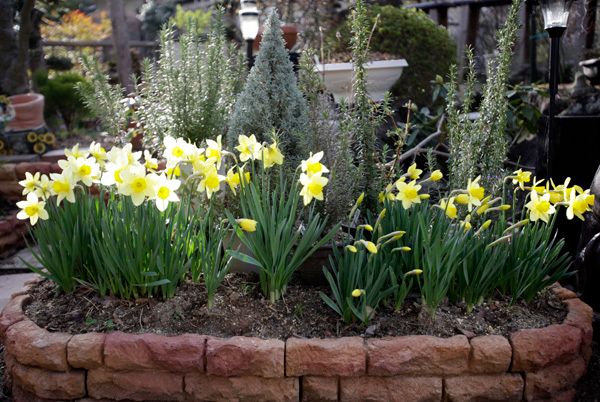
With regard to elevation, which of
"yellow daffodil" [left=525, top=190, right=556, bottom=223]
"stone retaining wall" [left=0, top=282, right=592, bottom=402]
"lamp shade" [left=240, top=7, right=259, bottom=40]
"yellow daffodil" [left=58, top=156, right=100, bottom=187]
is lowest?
"stone retaining wall" [left=0, top=282, right=592, bottom=402]

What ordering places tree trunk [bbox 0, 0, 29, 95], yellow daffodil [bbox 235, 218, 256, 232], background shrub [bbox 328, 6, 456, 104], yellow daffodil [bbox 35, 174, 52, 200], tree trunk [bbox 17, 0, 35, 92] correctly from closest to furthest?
yellow daffodil [bbox 235, 218, 256, 232], yellow daffodil [bbox 35, 174, 52, 200], background shrub [bbox 328, 6, 456, 104], tree trunk [bbox 0, 0, 29, 95], tree trunk [bbox 17, 0, 35, 92]

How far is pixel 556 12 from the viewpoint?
316 centimetres

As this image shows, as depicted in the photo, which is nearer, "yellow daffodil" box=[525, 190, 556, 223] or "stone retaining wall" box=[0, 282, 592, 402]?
"stone retaining wall" box=[0, 282, 592, 402]

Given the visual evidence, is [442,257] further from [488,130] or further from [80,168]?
[80,168]

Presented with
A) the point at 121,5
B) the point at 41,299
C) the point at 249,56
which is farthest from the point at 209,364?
the point at 121,5

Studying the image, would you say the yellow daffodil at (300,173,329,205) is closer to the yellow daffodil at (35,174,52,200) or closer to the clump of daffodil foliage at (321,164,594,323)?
the clump of daffodil foliage at (321,164,594,323)

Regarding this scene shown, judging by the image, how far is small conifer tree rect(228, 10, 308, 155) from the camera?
9.04ft

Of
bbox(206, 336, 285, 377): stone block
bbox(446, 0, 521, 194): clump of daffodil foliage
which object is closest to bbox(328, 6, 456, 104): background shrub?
bbox(446, 0, 521, 194): clump of daffodil foliage

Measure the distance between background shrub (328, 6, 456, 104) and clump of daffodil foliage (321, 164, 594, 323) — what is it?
2.93 meters

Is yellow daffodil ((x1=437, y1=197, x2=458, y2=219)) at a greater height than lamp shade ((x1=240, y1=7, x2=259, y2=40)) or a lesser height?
lesser

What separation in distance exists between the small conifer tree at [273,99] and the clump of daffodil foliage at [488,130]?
68 centimetres

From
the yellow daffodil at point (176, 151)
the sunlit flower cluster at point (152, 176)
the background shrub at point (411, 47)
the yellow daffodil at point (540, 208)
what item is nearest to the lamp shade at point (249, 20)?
the background shrub at point (411, 47)

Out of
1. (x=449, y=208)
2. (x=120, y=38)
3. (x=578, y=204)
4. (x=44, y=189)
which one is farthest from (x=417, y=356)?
(x=120, y=38)

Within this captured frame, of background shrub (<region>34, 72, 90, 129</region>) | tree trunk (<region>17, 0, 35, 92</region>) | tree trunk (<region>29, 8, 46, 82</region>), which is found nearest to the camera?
tree trunk (<region>17, 0, 35, 92</region>)
